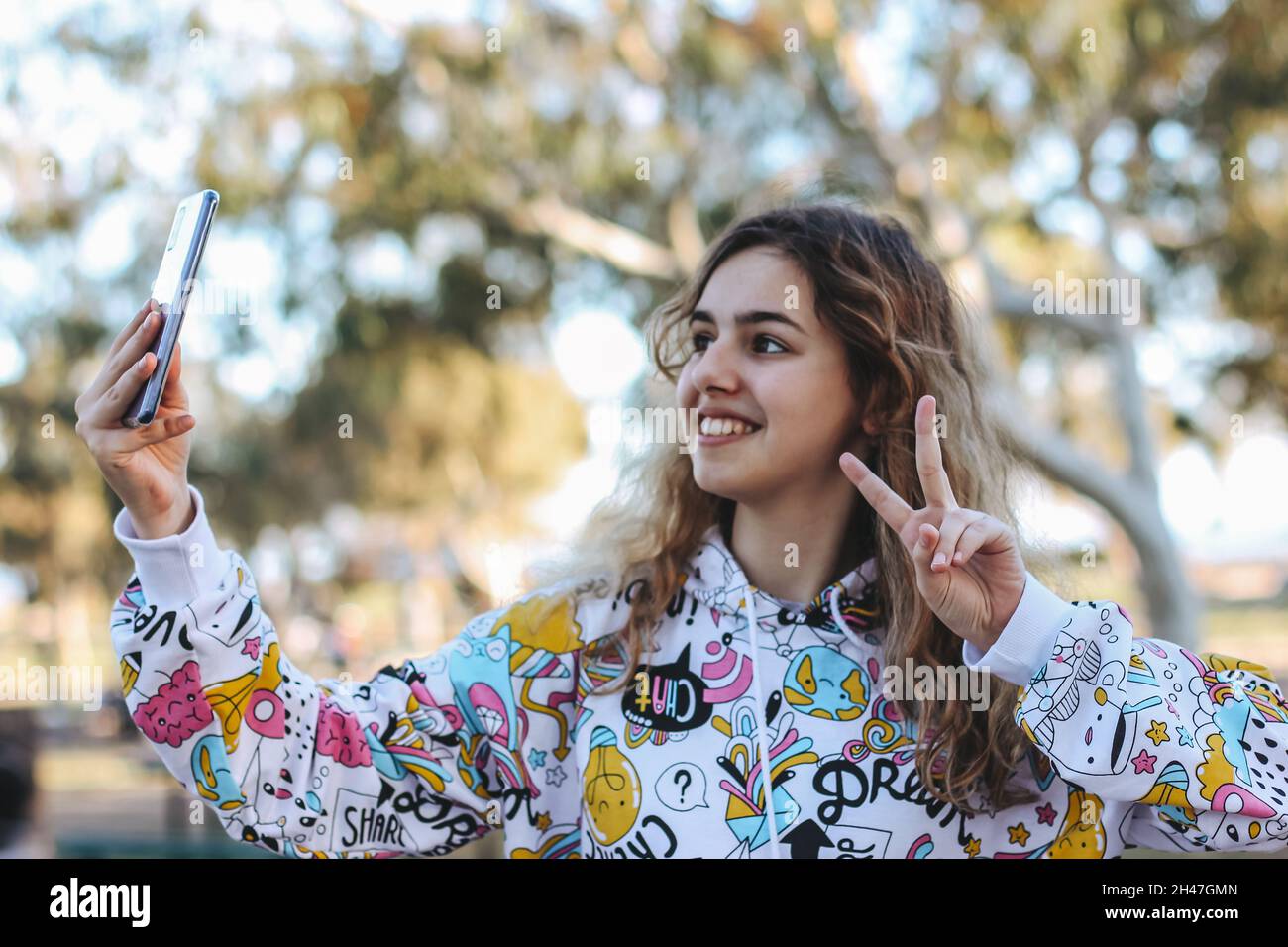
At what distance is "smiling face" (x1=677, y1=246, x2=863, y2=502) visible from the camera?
6.59 feet

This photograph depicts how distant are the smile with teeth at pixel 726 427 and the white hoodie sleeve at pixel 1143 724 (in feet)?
1.62

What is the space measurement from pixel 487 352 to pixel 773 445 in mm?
10412

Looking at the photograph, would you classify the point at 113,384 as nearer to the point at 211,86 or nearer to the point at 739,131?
the point at 739,131

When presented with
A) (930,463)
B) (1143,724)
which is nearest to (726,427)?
(930,463)

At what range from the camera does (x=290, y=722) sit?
6.07ft

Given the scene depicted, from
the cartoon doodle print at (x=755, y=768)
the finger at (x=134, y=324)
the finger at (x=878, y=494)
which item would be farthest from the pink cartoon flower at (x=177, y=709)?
the finger at (x=878, y=494)

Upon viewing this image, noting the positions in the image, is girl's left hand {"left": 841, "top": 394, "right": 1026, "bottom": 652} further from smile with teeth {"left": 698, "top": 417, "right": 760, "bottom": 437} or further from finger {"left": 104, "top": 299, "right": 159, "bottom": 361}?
finger {"left": 104, "top": 299, "right": 159, "bottom": 361}

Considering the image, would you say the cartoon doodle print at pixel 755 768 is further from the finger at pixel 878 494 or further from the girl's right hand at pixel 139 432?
the girl's right hand at pixel 139 432

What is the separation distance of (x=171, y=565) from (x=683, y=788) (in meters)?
0.79

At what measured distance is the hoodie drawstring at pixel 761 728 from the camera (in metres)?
1.83

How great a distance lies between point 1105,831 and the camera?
1791 mm

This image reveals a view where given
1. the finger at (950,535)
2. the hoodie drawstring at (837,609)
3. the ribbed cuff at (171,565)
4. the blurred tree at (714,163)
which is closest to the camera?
the finger at (950,535)

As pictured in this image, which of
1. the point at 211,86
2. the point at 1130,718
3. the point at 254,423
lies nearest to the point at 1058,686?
the point at 1130,718

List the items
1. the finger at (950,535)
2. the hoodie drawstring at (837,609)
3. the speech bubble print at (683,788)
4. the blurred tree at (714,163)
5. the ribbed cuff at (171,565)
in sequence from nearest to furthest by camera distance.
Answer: the finger at (950,535)
the ribbed cuff at (171,565)
the speech bubble print at (683,788)
the hoodie drawstring at (837,609)
the blurred tree at (714,163)
